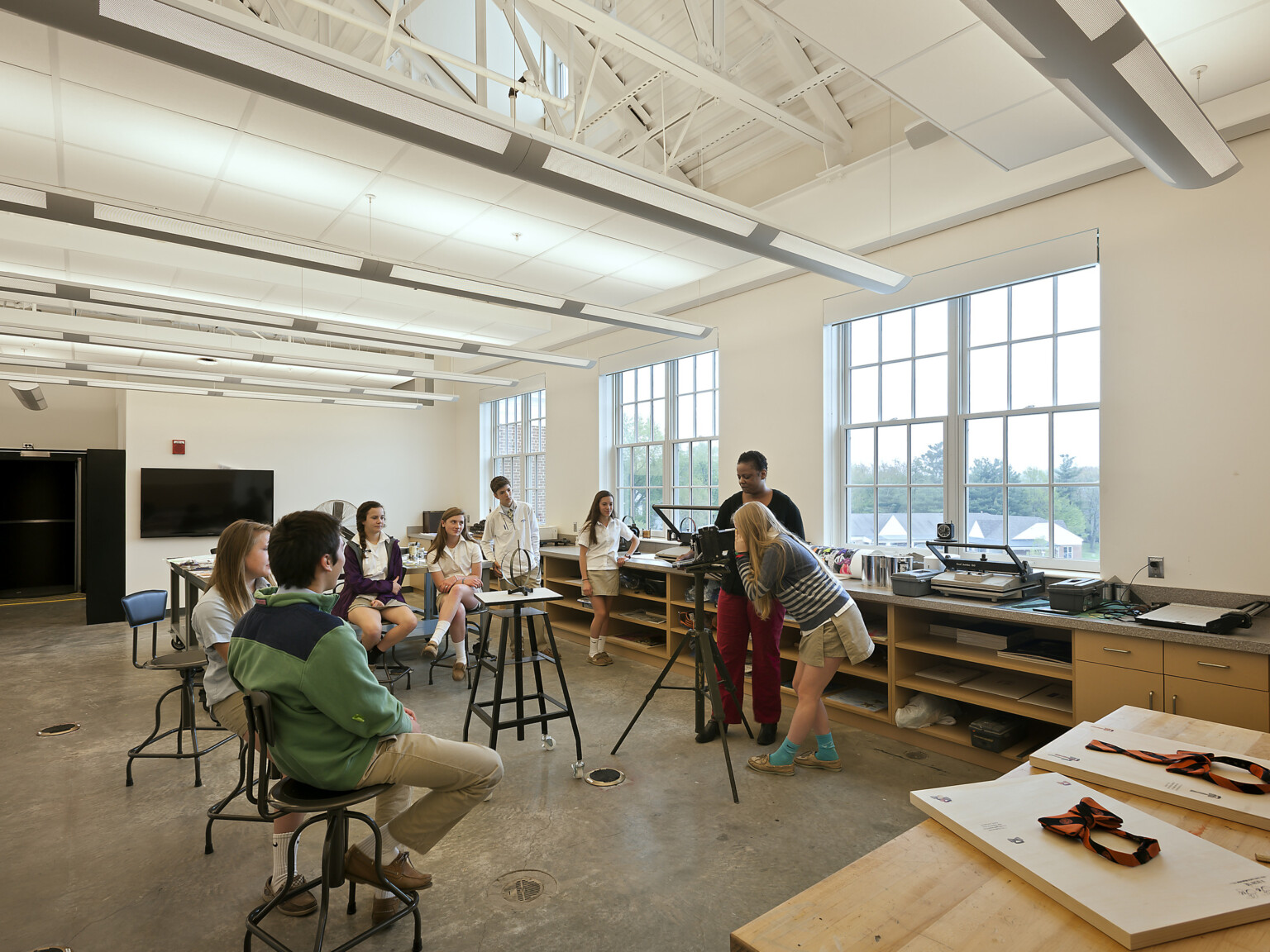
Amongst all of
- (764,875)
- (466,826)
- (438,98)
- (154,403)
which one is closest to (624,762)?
(466,826)

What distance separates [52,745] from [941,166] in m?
6.73

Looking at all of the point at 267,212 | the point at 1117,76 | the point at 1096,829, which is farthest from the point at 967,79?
the point at 267,212

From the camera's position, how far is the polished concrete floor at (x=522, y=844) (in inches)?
93.4

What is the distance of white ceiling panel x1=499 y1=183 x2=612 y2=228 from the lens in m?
4.81

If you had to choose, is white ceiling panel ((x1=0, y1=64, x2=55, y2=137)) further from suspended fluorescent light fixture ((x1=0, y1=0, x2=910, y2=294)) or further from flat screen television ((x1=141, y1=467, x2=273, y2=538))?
flat screen television ((x1=141, y1=467, x2=273, y2=538))

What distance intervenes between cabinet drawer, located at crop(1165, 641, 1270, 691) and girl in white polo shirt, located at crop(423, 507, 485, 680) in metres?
4.46

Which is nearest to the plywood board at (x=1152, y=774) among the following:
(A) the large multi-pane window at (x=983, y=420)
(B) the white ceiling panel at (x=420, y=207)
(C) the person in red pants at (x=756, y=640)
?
(C) the person in red pants at (x=756, y=640)

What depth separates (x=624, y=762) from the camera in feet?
12.3

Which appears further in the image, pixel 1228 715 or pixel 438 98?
pixel 1228 715

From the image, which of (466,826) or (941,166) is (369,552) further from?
(941,166)

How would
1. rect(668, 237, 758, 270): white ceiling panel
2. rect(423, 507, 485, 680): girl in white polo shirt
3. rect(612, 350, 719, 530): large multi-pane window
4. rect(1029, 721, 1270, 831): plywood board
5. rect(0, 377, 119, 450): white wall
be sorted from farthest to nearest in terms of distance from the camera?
1. rect(0, 377, 119, 450): white wall
2. rect(612, 350, 719, 530): large multi-pane window
3. rect(668, 237, 758, 270): white ceiling panel
4. rect(423, 507, 485, 680): girl in white polo shirt
5. rect(1029, 721, 1270, 831): plywood board

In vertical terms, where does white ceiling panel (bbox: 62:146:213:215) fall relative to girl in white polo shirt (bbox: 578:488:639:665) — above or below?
above

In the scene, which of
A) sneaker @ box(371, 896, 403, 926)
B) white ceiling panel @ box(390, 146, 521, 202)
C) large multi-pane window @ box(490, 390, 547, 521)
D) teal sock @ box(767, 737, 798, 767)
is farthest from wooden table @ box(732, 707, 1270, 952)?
large multi-pane window @ box(490, 390, 547, 521)

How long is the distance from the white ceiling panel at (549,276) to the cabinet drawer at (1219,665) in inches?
209
